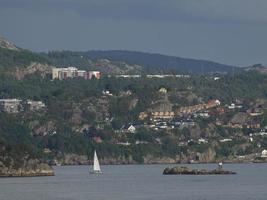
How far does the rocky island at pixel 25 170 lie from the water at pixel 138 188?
15.9 feet

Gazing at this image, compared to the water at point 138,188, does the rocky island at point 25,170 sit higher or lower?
higher

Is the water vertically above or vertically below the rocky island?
below

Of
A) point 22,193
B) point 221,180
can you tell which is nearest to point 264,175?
point 221,180

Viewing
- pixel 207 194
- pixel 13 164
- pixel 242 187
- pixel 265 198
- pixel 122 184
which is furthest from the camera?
pixel 13 164

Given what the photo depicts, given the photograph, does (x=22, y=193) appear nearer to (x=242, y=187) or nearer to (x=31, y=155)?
(x=242, y=187)

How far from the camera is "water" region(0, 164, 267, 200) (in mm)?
137875

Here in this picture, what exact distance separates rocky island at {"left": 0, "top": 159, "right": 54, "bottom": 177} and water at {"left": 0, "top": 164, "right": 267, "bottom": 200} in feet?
15.9

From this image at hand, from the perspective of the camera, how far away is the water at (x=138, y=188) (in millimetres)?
137875

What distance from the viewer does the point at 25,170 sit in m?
190

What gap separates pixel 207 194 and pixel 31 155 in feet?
182

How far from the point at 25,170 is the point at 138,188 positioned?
35.1 meters

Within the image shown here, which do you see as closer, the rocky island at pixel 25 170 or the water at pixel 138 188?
the water at pixel 138 188

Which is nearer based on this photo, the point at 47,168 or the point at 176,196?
the point at 176,196

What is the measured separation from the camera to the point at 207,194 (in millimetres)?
141250
